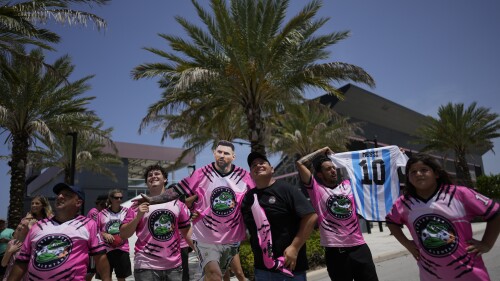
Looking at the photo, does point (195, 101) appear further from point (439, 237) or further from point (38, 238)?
point (439, 237)

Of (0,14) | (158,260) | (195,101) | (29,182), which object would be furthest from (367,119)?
(29,182)

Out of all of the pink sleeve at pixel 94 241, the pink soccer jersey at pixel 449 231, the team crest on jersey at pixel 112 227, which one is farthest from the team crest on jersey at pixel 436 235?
the team crest on jersey at pixel 112 227

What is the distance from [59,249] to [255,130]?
859cm

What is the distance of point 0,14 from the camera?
9.57 m

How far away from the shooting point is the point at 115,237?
6.31m

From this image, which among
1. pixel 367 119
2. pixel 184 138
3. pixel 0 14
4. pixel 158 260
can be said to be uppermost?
pixel 367 119

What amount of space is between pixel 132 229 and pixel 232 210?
1107mm

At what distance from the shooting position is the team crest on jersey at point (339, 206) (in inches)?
171

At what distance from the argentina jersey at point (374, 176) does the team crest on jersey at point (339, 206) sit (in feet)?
5.52

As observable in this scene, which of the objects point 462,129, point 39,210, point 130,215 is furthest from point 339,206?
point 462,129

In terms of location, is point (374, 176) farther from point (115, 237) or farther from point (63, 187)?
point (63, 187)

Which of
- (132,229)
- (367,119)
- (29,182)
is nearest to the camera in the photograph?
(132,229)

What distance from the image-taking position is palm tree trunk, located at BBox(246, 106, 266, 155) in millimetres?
11188

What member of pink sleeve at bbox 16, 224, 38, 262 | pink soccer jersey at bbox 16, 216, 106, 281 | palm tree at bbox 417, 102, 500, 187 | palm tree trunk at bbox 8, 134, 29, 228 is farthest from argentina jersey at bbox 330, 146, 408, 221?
palm tree at bbox 417, 102, 500, 187
